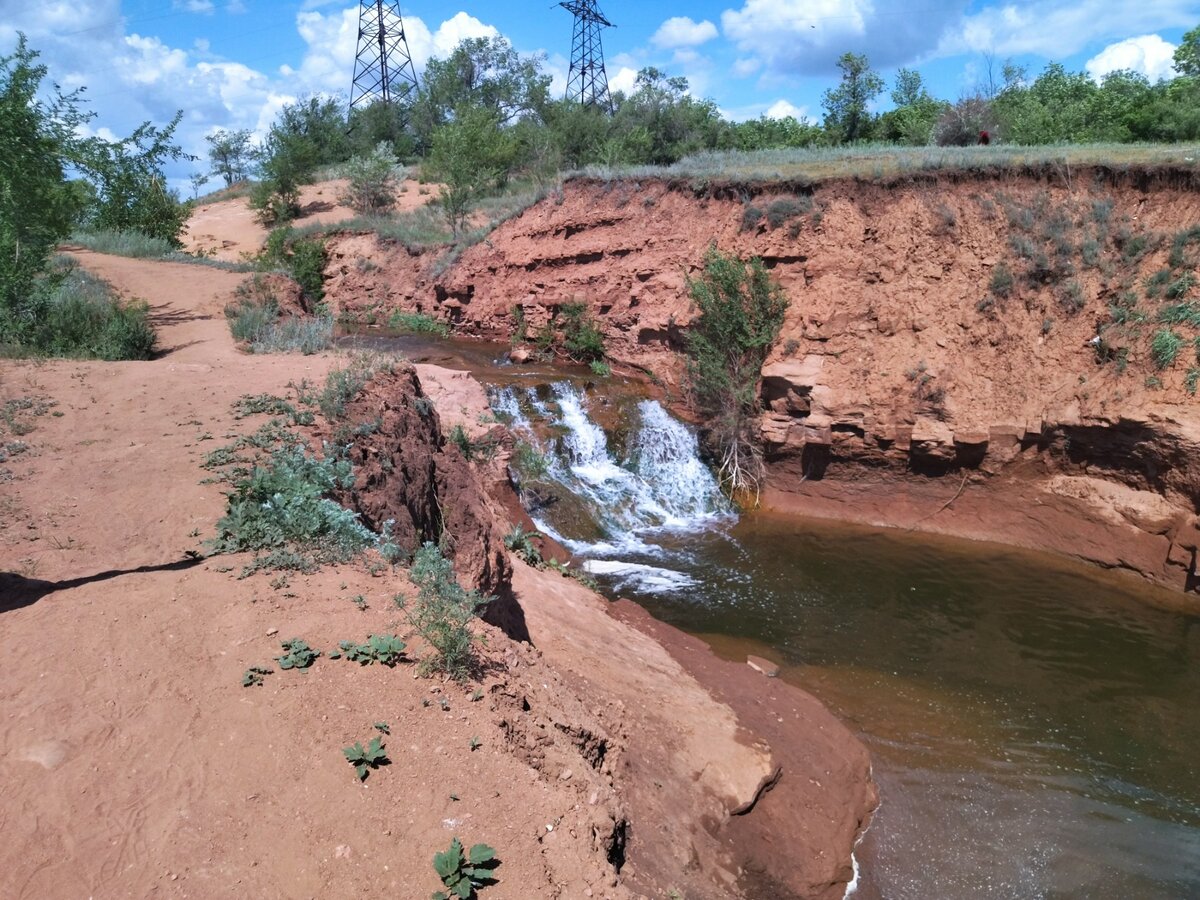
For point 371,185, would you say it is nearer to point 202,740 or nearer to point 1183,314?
point 1183,314

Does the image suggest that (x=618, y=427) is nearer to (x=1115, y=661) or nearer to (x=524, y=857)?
(x=1115, y=661)

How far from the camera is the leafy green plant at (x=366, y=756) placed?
→ 345cm

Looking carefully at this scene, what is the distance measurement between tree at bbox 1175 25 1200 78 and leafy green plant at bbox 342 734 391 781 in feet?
117

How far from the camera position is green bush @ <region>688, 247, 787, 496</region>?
46.0 ft

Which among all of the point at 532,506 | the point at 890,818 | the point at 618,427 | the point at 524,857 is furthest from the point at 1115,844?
the point at 618,427

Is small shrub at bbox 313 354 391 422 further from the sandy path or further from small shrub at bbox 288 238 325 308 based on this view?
small shrub at bbox 288 238 325 308

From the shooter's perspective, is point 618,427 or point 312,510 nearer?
point 312,510

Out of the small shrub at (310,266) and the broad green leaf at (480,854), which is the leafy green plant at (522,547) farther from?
the small shrub at (310,266)

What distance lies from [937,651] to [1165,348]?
6374 mm

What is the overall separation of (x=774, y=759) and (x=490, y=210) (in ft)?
77.8

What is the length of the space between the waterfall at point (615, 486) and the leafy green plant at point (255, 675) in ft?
23.0

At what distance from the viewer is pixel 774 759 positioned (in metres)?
6.24

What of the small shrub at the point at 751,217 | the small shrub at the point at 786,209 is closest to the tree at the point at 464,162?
the small shrub at the point at 751,217

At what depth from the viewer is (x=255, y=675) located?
12.6ft
